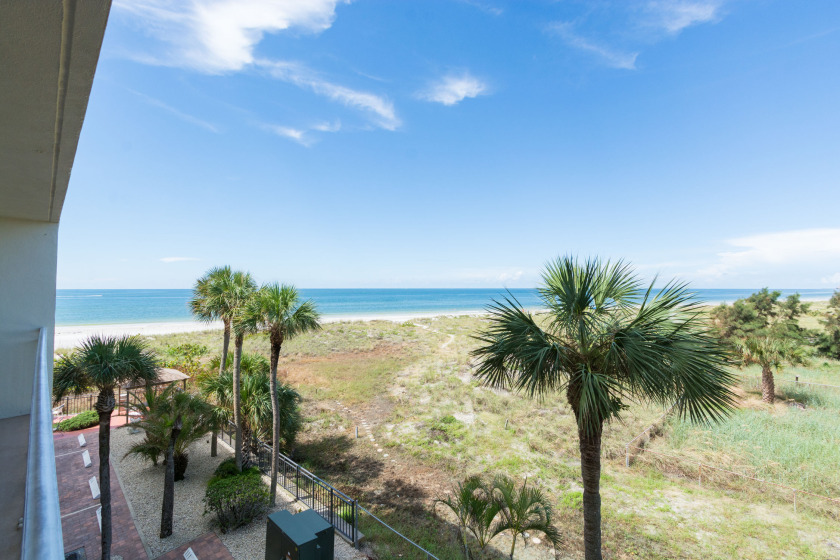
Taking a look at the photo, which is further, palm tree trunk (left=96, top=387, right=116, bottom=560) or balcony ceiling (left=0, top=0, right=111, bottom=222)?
palm tree trunk (left=96, top=387, right=116, bottom=560)

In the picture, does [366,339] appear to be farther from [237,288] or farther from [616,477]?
[616,477]

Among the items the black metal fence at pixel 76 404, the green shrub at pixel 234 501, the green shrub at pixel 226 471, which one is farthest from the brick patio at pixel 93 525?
the black metal fence at pixel 76 404

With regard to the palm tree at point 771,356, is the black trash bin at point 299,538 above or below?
below

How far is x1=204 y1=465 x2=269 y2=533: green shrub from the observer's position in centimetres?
866

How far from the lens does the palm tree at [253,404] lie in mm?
11609

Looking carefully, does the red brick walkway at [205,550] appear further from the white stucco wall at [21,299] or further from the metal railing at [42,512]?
the metal railing at [42,512]

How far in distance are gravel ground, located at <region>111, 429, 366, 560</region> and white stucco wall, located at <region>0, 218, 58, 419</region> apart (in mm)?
5180

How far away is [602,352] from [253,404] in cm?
1081

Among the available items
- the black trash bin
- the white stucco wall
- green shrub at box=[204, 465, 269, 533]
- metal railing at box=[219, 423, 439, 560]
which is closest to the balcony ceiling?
the white stucco wall

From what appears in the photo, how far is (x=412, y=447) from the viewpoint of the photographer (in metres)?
13.4

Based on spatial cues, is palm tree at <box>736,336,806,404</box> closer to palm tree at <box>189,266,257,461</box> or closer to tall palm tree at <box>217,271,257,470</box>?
tall palm tree at <box>217,271,257,470</box>

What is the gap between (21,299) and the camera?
518cm

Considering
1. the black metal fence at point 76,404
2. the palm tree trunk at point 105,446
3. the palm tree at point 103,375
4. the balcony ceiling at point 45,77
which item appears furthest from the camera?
the black metal fence at point 76,404

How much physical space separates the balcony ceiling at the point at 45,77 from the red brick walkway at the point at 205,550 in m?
8.26
